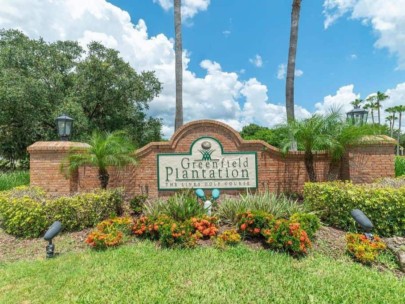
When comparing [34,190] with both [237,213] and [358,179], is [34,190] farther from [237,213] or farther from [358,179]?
[358,179]

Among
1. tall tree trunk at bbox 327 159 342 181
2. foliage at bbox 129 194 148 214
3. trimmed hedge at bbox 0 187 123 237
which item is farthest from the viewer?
tall tree trunk at bbox 327 159 342 181

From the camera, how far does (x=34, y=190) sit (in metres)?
6.80

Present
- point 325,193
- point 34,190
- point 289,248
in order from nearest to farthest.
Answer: point 289,248 < point 325,193 < point 34,190

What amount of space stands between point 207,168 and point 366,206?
13.5 ft

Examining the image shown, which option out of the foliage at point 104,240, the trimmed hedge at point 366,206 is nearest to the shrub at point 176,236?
the foliage at point 104,240

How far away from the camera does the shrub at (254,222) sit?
4496mm

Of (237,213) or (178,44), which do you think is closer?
(237,213)

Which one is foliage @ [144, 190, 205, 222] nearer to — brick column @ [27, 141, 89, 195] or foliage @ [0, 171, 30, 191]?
brick column @ [27, 141, 89, 195]

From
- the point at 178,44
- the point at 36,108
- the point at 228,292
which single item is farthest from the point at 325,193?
the point at 36,108

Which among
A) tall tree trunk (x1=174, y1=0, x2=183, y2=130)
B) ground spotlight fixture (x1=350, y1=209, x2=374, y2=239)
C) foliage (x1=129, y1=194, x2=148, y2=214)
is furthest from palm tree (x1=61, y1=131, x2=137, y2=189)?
ground spotlight fixture (x1=350, y1=209, x2=374, y2=239)

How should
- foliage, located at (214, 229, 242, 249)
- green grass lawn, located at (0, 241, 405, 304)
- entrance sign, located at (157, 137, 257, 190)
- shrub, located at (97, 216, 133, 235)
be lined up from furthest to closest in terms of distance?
1. entrance sign, located at (157, 137, 257, 190)
2. shrub, located at (97, 216, 133, 235)
3. foliage, located at (214, 229, 242, 249)
4. green grass lawn, located at (0, 241, 405, 304)

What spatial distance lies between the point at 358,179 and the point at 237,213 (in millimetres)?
4161

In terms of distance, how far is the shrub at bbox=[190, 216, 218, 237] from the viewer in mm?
4648

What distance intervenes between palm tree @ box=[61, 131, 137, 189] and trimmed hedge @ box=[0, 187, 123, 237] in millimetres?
948
